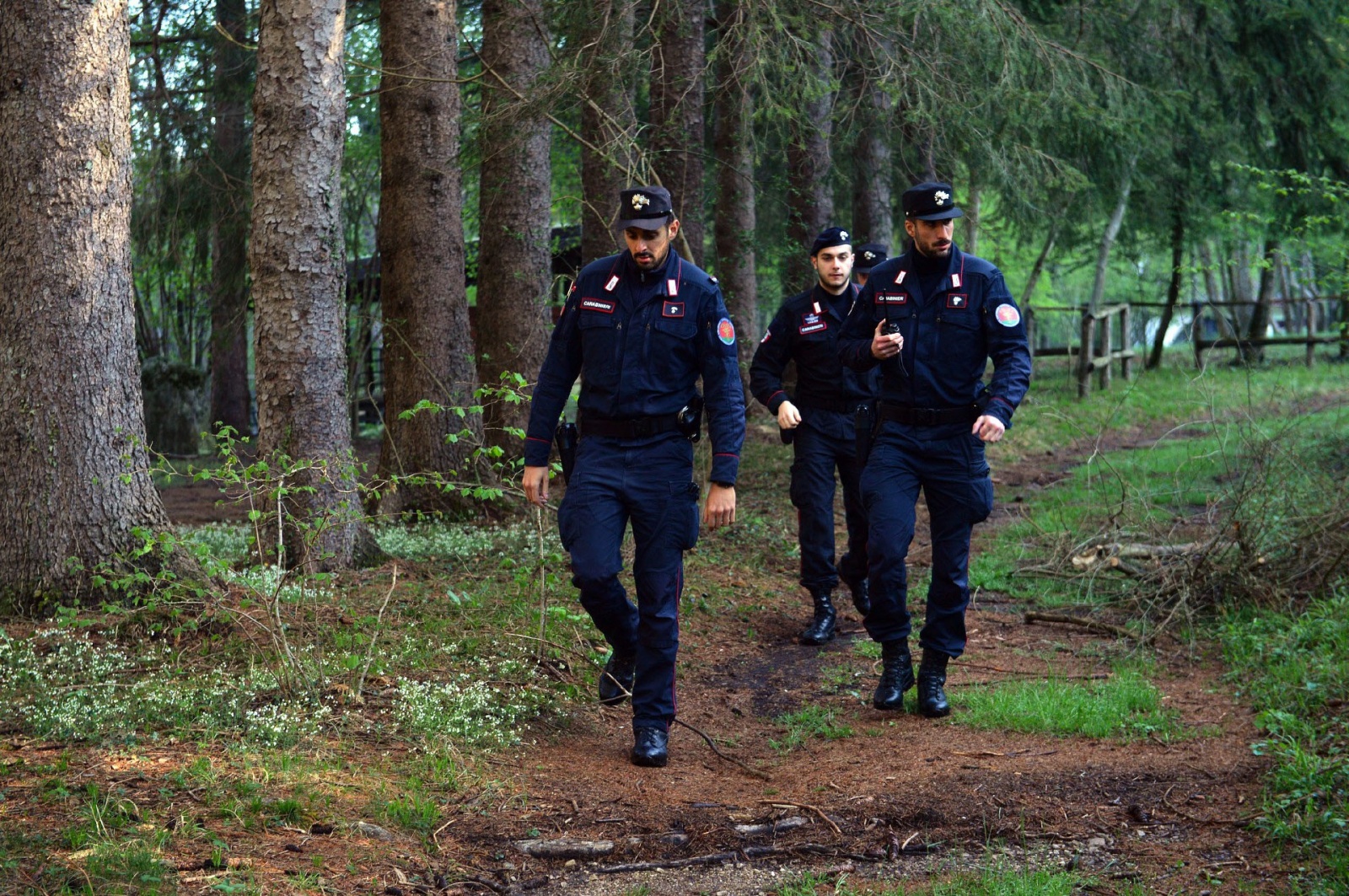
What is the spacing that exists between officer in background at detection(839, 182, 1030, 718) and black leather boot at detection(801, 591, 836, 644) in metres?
1.53

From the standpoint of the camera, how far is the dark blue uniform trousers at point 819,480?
755cm

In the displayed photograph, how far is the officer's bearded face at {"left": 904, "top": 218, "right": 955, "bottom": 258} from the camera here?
584cm

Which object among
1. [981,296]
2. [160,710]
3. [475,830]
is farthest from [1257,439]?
[160,710]

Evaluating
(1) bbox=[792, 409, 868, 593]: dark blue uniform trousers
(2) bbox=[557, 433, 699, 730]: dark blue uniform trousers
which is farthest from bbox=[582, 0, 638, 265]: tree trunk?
(2) bbox=[557, 433, 699, 730]: dark blue uniform trousers

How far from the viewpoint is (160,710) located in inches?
200

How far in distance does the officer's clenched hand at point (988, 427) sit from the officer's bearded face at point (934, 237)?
83 centimetres

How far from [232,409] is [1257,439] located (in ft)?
59.2

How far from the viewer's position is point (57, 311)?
21.0 feet

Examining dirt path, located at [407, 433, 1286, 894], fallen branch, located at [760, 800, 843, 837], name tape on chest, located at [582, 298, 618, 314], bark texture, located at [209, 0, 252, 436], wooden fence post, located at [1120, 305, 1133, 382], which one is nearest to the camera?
dirt path, located at [407, 433, 1286, 894]

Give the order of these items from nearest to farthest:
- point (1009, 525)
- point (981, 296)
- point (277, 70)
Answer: point (981, 296) < point (277, 70) < point (1009, 525)

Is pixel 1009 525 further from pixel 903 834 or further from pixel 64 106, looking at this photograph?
pixel 64 106

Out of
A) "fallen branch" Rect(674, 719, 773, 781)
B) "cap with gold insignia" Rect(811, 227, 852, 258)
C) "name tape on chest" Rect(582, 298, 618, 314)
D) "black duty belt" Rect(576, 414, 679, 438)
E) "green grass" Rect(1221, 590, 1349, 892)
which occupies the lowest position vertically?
"fallen branch" Rect(674, 719, 773, 781)

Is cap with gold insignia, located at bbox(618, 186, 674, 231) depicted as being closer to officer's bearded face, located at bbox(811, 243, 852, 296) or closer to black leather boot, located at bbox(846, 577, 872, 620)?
officer's bearded face, located at bbox(811, 243, 852, 296)

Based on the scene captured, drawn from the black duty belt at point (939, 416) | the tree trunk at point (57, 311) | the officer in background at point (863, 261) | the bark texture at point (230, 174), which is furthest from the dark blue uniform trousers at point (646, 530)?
the bark texture at point (230, 174)
